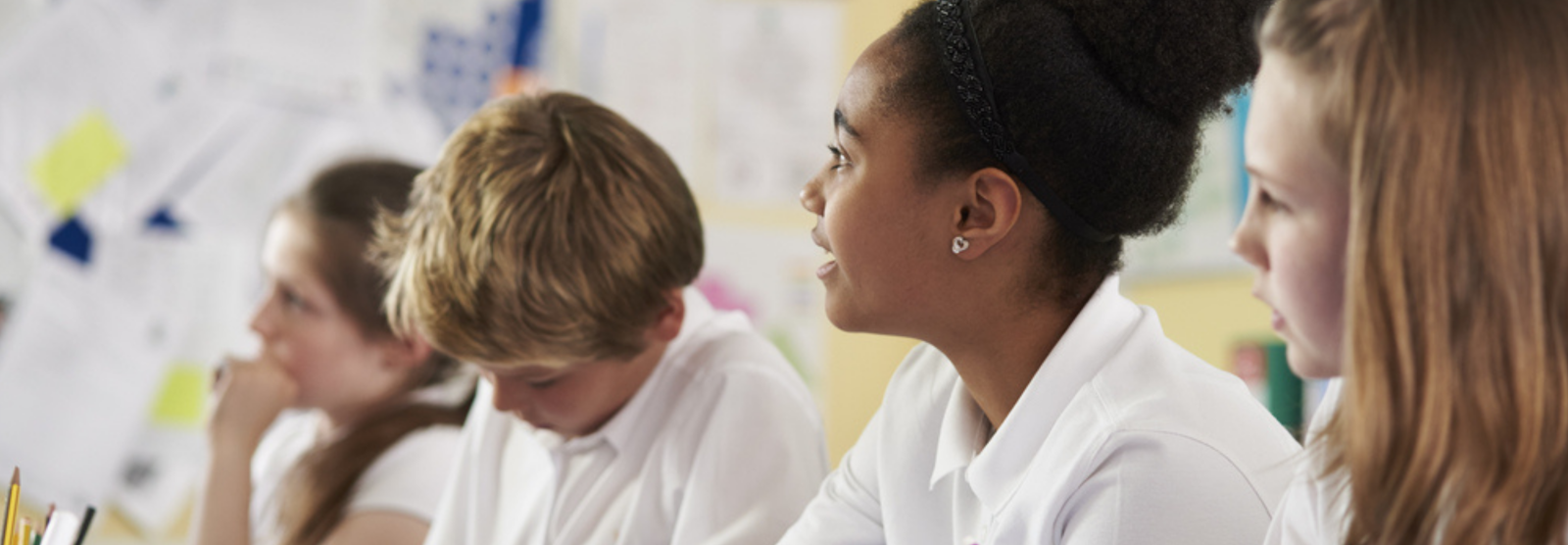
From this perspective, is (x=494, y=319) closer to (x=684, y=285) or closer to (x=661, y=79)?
(x=684, y=285)

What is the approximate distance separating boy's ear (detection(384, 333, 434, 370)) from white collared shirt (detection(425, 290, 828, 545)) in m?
0.26

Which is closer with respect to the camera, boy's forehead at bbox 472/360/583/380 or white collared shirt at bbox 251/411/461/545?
boy's forehead at bbox 472/360/583/380

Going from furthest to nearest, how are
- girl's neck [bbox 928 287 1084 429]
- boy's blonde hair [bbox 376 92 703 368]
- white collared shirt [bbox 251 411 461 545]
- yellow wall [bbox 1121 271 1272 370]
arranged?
1. yellow wall [bbox 1121 271 1272 370]
2. white collared shirt [bbox 251 411 461 545]
3. boy's blonde hair [bbox 376 92 703 368]
4. girl's neck [bbox 928 287 1084 429]

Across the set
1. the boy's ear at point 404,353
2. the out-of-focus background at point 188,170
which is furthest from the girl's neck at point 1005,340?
the out-of-focus background at point 188,170

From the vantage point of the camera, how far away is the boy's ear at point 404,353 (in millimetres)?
1456

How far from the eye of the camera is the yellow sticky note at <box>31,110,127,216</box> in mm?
2023

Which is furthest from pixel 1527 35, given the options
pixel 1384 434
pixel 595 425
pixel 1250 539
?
pixel 595 425

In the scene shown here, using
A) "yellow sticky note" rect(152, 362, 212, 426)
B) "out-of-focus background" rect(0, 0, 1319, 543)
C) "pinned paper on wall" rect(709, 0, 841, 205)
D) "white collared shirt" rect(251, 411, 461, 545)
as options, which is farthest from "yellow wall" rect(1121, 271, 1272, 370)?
"yellow sticky note" rect(152, 362, 212, 426)

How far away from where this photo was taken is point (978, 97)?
77 centimetres

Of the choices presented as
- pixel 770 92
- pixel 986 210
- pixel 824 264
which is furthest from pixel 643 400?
pixel 770 92

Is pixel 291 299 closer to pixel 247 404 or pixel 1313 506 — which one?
pixel 247 404

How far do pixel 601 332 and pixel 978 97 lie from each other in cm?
42

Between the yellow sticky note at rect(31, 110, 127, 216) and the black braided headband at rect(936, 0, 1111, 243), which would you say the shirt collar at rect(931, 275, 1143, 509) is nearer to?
the black braided headband at rect(936, 0, 1111, 243)

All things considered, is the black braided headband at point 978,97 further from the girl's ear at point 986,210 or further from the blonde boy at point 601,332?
the blonde boy at point 601,332
